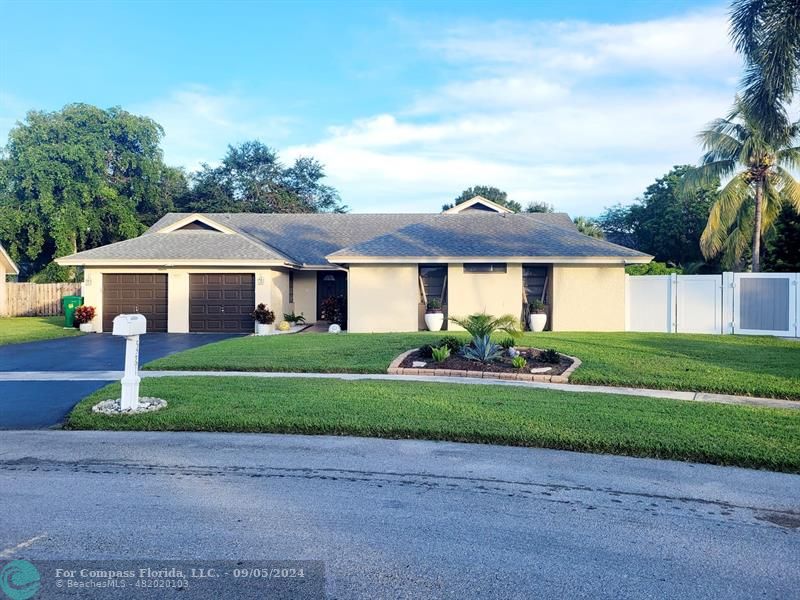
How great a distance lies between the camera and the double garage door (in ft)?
72.0

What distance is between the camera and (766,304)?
18.8m

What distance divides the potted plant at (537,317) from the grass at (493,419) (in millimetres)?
9808

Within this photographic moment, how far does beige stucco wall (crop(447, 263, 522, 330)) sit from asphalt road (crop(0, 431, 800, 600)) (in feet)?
44.0

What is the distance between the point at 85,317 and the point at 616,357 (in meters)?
17.5

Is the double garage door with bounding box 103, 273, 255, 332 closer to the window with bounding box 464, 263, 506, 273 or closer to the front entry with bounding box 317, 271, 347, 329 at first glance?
the front entry with bounding box 317, 271, 347, 329

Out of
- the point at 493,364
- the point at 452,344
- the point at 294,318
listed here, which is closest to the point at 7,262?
the point at 294,318

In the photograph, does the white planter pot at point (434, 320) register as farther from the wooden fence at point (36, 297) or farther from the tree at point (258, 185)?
the tree at point (258, 185)

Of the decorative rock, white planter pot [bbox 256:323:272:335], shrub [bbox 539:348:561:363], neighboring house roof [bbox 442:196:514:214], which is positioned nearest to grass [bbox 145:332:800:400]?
shrub [bbox 539:348:561:363]

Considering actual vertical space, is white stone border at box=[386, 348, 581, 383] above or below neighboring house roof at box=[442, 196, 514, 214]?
below

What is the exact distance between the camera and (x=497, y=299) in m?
20.3

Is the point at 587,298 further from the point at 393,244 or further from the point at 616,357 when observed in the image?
the point at 616,357

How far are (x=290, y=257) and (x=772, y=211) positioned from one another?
69.4 ft

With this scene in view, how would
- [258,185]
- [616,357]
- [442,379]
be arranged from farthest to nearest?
[258,185]
[616,357]
[442,379]

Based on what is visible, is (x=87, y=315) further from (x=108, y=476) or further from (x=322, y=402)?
(x=108, y=476)
